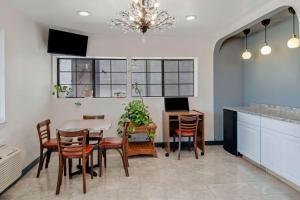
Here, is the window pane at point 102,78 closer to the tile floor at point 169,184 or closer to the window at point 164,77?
the window at point 164,77

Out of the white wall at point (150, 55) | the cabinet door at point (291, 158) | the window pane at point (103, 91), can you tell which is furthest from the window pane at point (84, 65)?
the cabinet door at point (291, 158)

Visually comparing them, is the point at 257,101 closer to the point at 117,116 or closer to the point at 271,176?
the point at 271,176

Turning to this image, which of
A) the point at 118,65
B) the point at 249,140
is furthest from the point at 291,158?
the point at 118,65

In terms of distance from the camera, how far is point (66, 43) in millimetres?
4949

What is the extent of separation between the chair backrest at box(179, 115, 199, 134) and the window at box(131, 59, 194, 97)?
3.82ft

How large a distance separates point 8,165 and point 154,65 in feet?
12.2

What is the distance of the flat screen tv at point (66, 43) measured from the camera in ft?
15.7

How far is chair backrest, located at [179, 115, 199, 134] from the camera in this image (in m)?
4.75

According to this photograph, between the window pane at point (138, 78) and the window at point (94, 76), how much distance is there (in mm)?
184

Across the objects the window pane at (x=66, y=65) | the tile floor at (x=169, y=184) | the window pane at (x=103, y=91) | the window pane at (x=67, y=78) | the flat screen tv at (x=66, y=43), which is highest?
the flat screen tv at (x=66, y=43)

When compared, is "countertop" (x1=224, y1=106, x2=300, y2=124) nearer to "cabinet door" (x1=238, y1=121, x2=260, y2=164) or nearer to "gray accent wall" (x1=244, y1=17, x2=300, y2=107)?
"gray accent wall" (x1=244, y1=17, x2=300, y2=107)

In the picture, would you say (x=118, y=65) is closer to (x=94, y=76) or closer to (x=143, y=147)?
(x=94, y=76)

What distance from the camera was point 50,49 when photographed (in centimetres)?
479

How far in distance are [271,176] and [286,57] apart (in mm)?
2006
